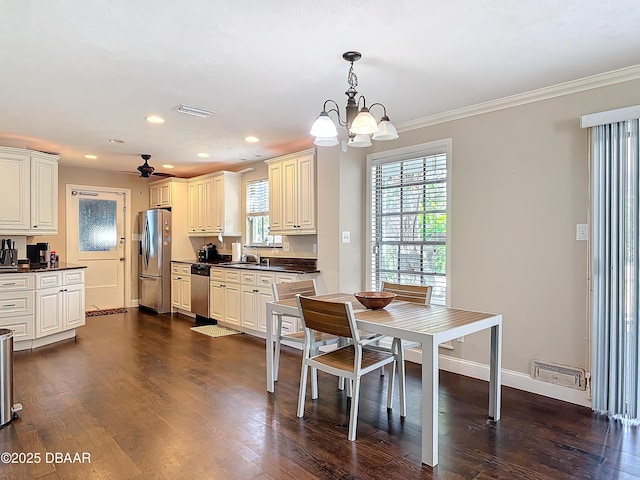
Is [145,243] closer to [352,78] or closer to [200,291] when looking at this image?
[200,291]

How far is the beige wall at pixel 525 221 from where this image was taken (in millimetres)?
3076

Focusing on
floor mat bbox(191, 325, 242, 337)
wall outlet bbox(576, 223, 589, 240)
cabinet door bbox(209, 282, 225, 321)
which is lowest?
floor mat bbox(191, 325, 242, 337)

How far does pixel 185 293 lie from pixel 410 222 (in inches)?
153

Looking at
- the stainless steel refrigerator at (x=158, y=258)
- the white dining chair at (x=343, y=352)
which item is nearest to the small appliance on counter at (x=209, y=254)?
the stainless steel refrigerator at (x=158, y=258)

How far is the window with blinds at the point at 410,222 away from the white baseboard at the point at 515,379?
0.58 metres

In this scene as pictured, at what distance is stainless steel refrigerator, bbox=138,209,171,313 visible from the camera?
6703mm

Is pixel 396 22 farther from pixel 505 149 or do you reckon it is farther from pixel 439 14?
pixel 505 149

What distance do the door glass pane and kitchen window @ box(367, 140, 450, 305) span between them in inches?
191

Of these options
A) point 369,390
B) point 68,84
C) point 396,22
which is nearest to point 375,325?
point 369,390

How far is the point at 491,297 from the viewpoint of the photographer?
3.56 meters

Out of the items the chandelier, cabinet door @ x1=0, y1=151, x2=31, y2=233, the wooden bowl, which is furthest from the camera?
cabinet door @ x1=0, y1=151, x2=31, y2=233

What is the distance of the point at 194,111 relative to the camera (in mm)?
3676

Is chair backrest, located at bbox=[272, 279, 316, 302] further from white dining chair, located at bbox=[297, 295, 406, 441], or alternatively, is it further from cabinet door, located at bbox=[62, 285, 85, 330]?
cabinet door, located at bbox=[62, 285, 85, 330]

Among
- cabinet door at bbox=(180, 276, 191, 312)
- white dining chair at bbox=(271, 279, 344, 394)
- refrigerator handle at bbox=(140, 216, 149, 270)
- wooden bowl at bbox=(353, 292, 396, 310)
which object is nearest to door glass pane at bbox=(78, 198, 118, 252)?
refrigerator handle at bbox=(140, 216, 149, 270)
